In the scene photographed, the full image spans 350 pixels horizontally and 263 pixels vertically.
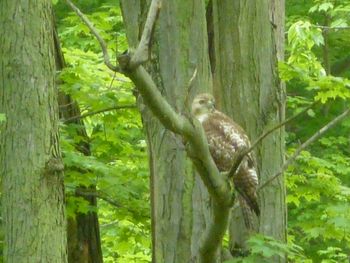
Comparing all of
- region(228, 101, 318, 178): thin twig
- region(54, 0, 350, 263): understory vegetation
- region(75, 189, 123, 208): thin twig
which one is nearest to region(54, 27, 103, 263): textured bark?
region(54, 0, 350, 263): understory vegetation

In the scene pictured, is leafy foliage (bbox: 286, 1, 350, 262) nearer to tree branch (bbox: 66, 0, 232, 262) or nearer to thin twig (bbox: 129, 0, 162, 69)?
tree branch (bbox: 66, 0, 232, 262)

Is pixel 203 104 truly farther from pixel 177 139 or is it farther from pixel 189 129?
pixel 189 129

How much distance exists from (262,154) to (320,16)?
989cm

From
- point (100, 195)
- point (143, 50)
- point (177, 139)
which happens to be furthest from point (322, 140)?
point (143, 50)

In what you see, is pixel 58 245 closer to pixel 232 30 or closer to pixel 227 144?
pixel 227 144

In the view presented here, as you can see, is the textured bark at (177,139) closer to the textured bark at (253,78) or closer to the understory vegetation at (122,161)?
the textured bark at (253,78)

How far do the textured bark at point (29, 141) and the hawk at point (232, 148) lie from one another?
1090mm

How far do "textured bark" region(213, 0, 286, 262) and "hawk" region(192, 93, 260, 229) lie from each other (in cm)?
21

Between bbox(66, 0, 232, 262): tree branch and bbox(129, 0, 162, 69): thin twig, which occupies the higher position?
bbox(129, 0, 162, 69): thin twig

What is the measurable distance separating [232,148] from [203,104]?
1.17ft

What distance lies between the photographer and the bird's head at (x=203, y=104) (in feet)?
18.6

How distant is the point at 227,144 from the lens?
6.12 m

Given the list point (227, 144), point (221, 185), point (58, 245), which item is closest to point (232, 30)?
point (227, 144)

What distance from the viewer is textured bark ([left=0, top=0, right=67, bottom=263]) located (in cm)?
636
